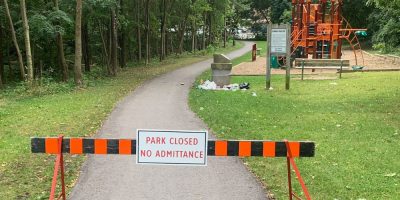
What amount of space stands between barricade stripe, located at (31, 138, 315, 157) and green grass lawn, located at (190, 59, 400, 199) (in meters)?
1.19

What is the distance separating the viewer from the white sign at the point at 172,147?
16.1ft

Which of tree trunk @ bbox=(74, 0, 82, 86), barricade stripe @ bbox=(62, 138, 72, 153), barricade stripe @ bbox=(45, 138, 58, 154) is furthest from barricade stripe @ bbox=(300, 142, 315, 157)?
tree trunk @ bbox=(74, 0, 82, 86)

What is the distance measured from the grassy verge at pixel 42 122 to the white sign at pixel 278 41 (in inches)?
227

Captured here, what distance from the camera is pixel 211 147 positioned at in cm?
500

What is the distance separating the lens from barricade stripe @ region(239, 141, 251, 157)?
5004 millimetres

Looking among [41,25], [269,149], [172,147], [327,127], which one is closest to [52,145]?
[172,147]

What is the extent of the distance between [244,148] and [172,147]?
2.39 feet

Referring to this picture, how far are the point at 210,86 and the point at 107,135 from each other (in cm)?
945

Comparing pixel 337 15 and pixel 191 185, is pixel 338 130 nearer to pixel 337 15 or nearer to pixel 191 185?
pixel 191 185

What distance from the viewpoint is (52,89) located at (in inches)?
758

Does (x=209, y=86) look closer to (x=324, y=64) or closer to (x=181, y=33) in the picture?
(x=324, y=64)

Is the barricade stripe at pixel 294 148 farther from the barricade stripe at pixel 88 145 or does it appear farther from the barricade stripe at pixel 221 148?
the barricade stripe at pixel 88 145

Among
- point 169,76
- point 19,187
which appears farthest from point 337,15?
point 19,187

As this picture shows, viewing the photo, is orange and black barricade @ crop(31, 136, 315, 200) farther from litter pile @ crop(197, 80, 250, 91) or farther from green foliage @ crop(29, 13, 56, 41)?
green foliage @ crop(29, 13, 56, 41)
